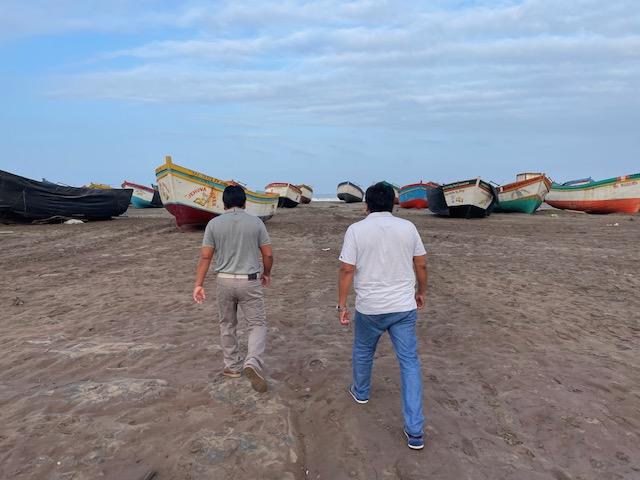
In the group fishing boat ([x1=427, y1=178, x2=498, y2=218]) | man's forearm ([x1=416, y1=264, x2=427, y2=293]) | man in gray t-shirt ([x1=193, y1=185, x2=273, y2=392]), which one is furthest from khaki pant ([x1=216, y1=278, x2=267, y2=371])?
fishing boat ([x1=427, y1=178, x2=498, y2=218])

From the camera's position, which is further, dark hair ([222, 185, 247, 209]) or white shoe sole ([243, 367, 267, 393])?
dark hair ([222, 185, 247, 209])

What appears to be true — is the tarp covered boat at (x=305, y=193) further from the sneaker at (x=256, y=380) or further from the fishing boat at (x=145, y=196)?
the sneaker at (x=256, y=380)

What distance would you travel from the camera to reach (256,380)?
402cm

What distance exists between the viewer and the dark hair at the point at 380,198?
3.37 m

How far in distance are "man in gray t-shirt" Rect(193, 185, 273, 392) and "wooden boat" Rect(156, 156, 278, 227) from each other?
37.9 ft

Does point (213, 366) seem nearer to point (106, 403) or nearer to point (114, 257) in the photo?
point (106, 403)

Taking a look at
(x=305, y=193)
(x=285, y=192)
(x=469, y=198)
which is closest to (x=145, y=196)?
(x=285, y=192)

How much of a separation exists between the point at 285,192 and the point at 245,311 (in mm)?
30159

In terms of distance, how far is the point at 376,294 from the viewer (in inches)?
133

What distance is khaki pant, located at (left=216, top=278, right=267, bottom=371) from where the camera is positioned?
407cm

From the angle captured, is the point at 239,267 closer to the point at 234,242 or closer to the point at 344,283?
the point at 234,242

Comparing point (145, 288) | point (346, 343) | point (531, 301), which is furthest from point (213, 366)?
point (531, 301)

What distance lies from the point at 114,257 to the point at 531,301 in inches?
349

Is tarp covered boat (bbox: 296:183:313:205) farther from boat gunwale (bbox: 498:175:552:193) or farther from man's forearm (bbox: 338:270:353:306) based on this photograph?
man's forearm (bbox: 338:270:353:306)
